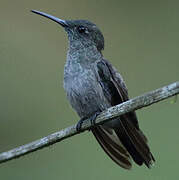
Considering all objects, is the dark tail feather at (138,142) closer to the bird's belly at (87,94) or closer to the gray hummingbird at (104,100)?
the gray hummingbird at (104,100)

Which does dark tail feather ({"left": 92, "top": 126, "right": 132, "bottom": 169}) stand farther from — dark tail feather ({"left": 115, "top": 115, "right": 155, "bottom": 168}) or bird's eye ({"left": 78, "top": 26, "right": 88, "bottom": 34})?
bird's eye ({"left": 78, "top": 26, "right": 88, "bottom": 34})

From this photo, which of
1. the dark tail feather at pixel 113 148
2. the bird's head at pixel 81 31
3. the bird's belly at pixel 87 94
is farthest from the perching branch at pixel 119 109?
the bird's head at pixel 81 31

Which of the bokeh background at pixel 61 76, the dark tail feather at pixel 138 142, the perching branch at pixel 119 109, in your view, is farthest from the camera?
the bokeh background at pixel 61 76

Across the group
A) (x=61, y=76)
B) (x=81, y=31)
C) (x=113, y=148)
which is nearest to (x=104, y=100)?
(x=113, y=148)

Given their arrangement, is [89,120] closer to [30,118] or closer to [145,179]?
[145,179]

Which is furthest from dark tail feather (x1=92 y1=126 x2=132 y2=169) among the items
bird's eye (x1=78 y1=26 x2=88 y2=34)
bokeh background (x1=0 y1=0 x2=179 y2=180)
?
bird's eye (x1=78 y1=26 x2=88 y2=34)

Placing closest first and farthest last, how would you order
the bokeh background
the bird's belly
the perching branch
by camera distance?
the perching branch, the bird's belly, the bokeh background
